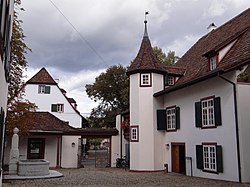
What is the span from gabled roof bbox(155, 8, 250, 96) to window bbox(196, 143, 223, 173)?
10.4ft

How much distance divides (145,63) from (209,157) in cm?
802

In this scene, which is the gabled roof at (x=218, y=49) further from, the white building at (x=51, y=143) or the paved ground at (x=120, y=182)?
the white building at (x=51, y=143)

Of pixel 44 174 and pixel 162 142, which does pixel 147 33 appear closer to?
pixel 162 142

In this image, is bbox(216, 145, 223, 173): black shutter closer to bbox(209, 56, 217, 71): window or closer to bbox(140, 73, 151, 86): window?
bbox(209, 56, 217, 71): window

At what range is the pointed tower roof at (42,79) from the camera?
99.2 feet

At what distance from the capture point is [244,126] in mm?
12859

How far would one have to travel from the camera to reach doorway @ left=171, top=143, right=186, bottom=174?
1839 centimetres

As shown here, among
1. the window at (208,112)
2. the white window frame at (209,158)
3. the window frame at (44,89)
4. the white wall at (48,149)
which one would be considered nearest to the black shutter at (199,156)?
the white window frame at (209,158)

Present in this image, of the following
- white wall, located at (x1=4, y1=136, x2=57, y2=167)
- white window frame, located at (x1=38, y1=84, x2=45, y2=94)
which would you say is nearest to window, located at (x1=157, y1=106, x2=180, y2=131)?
white wall, located at (x1=4, y1=136, x2=57, y2=167)

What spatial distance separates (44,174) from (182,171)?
7.74 metres

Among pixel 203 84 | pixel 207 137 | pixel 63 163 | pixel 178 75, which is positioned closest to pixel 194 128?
pixel 207 137

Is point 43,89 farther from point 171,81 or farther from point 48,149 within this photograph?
point 171,81

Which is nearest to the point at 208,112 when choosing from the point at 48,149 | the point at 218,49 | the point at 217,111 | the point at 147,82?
the point at 217,111

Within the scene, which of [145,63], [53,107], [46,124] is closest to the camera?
[145,63]
